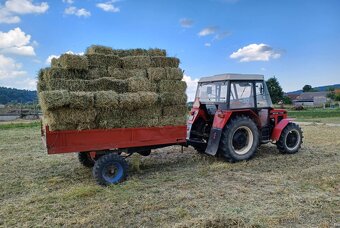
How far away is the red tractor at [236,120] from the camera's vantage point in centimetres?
785

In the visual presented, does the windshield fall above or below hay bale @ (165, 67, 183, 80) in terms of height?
below

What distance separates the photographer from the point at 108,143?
20.9 feet

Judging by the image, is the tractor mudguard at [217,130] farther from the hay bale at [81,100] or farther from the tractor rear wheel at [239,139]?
the hay bale at [81,100]

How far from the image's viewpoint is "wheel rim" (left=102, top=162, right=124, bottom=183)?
619 centimetres

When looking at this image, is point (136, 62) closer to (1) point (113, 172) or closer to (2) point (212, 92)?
(1) point (113, 172)

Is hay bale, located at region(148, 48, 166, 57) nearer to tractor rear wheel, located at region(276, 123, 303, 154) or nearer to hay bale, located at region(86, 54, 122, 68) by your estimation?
hay bale, located at region(86, 54, 122, 68)

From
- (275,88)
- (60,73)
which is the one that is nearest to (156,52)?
(60,73)

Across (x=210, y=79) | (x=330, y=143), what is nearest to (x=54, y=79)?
(x=210, y=79)

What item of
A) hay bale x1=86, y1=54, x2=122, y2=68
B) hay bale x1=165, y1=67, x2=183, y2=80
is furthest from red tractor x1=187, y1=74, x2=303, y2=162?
hay bale x1=86, y1=54, x2=122, y2=68

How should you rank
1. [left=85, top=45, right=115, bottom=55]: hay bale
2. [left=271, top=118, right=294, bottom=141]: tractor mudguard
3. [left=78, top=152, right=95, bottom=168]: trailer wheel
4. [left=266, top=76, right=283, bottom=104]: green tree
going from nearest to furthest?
[left=85, top=45, right=115, bottom=55]: hay bale, [left=78, top=152, right=95, bottom=168]: trailer wheel, [left=271, top=118, right=294, bottom=141]: tractor mudguard, [left=266, top=76, right=283, bottom=104]: green tree

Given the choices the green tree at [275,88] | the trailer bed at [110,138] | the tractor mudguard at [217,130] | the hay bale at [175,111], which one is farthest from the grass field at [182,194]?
the green tree at [275,88]

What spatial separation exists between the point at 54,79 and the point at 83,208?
2.50 metres

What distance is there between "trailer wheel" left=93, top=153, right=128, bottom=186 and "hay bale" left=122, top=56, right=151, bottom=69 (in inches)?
74.5

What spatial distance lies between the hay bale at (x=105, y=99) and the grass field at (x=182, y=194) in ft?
4.76
